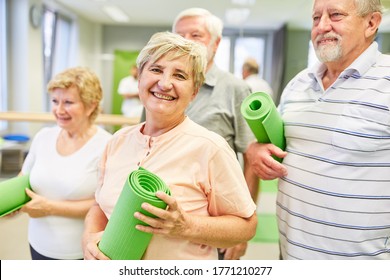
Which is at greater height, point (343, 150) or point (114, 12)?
point (114, 12)

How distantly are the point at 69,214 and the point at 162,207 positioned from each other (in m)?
0.52

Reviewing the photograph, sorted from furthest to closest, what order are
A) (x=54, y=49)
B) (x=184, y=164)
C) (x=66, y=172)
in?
(x=54, y=49) < (x=66, y=172) < (x=184, y=164)

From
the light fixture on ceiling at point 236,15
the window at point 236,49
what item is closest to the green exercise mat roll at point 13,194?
the window at point 236,49

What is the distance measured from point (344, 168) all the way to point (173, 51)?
1.50 feet

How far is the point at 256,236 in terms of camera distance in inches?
47.4

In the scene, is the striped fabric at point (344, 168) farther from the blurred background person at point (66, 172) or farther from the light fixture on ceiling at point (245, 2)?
the light fixture on ceiling at point (245, 2)

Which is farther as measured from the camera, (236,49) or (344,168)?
(236,49)

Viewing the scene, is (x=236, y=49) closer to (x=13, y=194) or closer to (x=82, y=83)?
(x=82, y=83)

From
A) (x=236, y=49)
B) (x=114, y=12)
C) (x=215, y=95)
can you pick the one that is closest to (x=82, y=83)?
(x=215, y=95)

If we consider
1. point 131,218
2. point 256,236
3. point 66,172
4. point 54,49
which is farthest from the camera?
point 54,49

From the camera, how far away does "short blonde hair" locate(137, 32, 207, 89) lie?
68 cm
